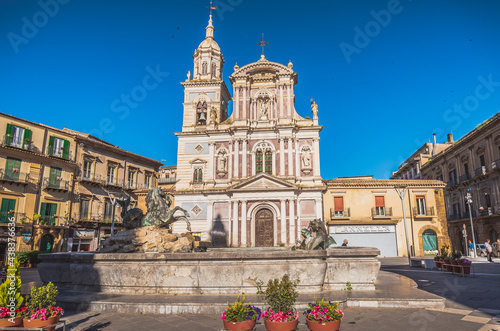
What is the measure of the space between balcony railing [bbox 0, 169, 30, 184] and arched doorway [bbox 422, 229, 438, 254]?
37.6m

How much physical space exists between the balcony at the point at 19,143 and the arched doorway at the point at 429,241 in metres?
38.2

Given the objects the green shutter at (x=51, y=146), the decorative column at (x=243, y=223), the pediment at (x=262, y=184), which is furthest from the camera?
the green shutter at (x=51, y=146)

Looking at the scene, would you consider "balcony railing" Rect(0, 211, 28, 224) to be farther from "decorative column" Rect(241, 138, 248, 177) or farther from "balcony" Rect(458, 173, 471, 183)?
"balcony" Rect(458, 173, 471, 183)

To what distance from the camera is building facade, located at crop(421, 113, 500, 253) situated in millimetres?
30172

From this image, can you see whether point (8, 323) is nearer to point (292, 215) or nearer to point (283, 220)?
point (283, 220)

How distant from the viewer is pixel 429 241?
3083 cm

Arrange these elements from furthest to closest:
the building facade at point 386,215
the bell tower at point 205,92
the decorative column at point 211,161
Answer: the bell tower at point 205,92, the decorative column at point 211,161, the building facade at point 386,215

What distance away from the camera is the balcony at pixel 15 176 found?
26453 mm

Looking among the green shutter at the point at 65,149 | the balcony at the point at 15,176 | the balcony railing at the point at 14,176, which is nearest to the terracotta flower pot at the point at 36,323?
the balcony at the point at 15,176

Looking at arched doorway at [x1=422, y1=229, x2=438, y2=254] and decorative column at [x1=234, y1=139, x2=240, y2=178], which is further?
arched doorway at [x1=422, y1=229, x2=438, y2=254]

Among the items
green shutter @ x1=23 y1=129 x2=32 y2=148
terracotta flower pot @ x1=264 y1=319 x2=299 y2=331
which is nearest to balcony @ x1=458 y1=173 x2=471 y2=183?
terracotta flower pot @ x1=264 y1=319 x2=299 y2=331

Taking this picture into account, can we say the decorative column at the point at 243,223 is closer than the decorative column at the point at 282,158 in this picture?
Yes

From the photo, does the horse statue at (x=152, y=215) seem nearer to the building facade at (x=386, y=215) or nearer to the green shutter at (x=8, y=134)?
the building facade at (x=386, y=215)

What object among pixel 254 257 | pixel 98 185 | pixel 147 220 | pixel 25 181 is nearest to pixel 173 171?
pixel 98 185
